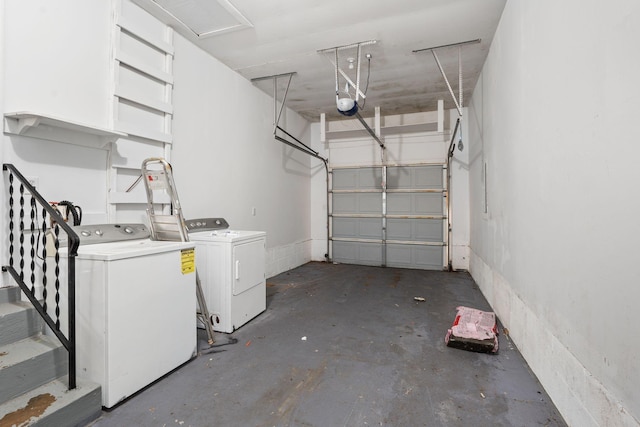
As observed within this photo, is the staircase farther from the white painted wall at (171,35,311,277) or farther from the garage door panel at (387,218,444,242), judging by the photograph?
the garage door panel at (387,218,444,242)

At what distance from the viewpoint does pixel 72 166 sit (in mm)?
2357

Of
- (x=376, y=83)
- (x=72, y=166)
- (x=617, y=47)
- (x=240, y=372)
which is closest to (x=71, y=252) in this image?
(x=72, y=166)

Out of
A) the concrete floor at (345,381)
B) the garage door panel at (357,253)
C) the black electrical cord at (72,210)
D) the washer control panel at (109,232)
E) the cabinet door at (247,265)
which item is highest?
the black electrical cord at (72,210)

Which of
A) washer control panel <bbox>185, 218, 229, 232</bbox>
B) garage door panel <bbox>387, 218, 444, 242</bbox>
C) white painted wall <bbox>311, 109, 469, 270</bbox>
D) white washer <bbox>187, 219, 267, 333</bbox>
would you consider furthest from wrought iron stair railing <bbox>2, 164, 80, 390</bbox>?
garage door panel <bbox>387, 218, 444, 242</bbox>

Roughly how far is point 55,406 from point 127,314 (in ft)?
1.68

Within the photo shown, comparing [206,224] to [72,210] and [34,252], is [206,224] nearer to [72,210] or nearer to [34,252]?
[72,210]

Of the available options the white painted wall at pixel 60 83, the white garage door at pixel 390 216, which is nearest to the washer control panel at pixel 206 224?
the white painted wall at pixel 60 83

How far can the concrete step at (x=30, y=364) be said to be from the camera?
1.57 meters

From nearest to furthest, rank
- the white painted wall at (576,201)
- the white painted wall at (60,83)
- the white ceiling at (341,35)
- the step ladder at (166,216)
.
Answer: the white painted wall at (576,201) < the white painted wall at (60,83) < the step ladder at (166,216) < the white ceiling at (341,35)

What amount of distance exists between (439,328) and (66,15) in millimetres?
4161

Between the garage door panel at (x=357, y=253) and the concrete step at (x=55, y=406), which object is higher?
the garage door panel at (x=357, y=253)

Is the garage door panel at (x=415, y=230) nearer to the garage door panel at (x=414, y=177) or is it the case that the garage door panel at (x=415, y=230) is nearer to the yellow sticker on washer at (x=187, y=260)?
the garage door panel at (x=414, y=177)

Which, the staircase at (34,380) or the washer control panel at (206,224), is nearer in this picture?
the staircase at (34,380)

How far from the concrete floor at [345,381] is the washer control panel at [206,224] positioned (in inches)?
45.7
